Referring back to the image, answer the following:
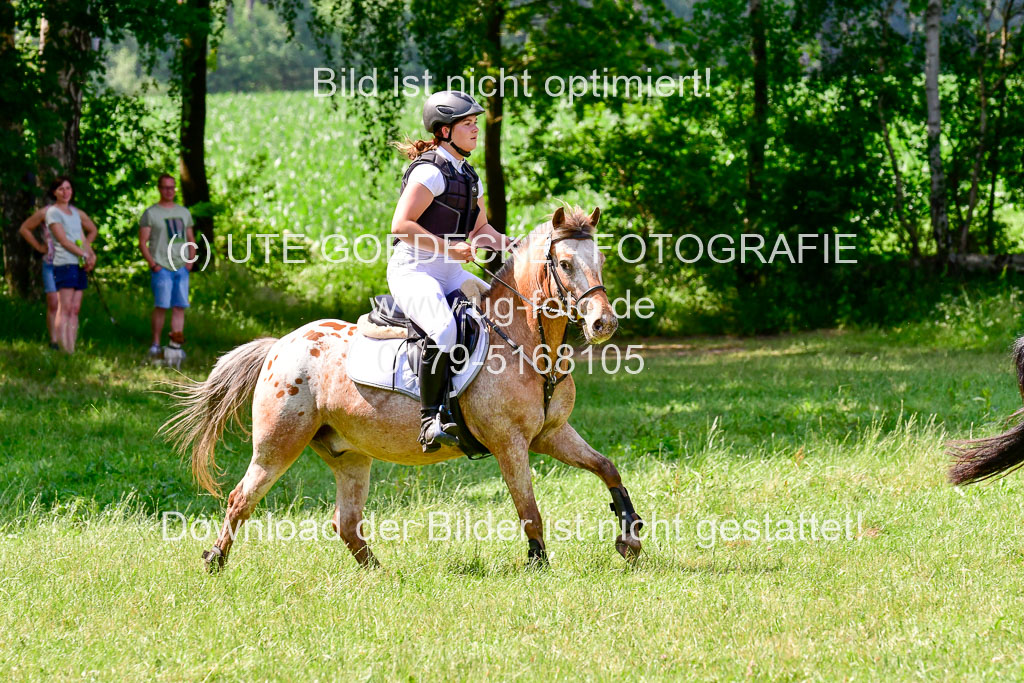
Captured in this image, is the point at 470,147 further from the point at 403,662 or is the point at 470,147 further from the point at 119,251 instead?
the point at 119,251

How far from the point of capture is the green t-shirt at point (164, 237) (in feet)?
45.9

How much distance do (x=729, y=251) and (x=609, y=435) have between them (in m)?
12.6

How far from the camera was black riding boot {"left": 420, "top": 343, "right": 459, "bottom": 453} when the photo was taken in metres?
5.89

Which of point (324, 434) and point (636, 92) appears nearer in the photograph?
point (324, 434)

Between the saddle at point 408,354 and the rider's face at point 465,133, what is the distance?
0.87 meters

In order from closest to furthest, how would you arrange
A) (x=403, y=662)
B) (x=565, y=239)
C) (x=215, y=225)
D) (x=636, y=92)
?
(x=403, y=662), (x=565, y=239), (x=636, y=92), (x=215, y=225)

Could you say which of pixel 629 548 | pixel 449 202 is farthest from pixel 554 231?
pixel 629 548

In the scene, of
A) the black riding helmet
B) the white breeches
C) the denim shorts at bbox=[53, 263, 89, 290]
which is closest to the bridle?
the white breeches

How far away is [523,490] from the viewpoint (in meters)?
6.00

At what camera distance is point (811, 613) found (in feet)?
16.6

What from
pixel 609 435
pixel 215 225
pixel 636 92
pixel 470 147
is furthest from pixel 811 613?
pixel 215 225

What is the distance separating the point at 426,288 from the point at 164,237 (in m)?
9.12

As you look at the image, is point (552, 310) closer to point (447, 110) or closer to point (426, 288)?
point (426, 288)

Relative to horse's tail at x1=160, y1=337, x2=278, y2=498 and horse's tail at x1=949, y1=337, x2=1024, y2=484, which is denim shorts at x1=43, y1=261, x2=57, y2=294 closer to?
horse's tail at x1=160, y1=337, x2=278, y2=498
